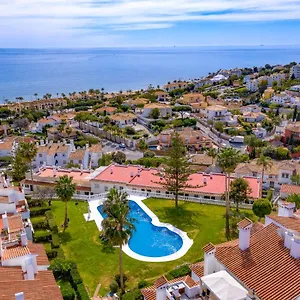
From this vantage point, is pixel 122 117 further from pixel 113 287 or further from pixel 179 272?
pixel 113 287

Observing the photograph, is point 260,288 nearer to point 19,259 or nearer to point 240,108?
point 19,259

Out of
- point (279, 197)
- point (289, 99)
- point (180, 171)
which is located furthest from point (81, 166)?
point (289, 99)

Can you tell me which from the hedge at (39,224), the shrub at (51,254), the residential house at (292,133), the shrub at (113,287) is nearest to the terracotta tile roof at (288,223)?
the shrub at (113,287)

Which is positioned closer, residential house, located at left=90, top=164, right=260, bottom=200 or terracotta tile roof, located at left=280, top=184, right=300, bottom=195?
residential house, located at left=90, top=164, right=260, bottom=200

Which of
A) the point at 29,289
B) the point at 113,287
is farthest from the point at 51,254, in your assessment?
the point at 29,289

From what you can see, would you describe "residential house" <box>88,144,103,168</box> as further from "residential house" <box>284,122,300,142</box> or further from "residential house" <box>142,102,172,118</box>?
"residential house" <box>284,122,300,142</box>

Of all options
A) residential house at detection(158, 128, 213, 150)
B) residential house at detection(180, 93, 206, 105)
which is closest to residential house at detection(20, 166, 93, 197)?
residential house at detection(158, 128, 213, 150)
